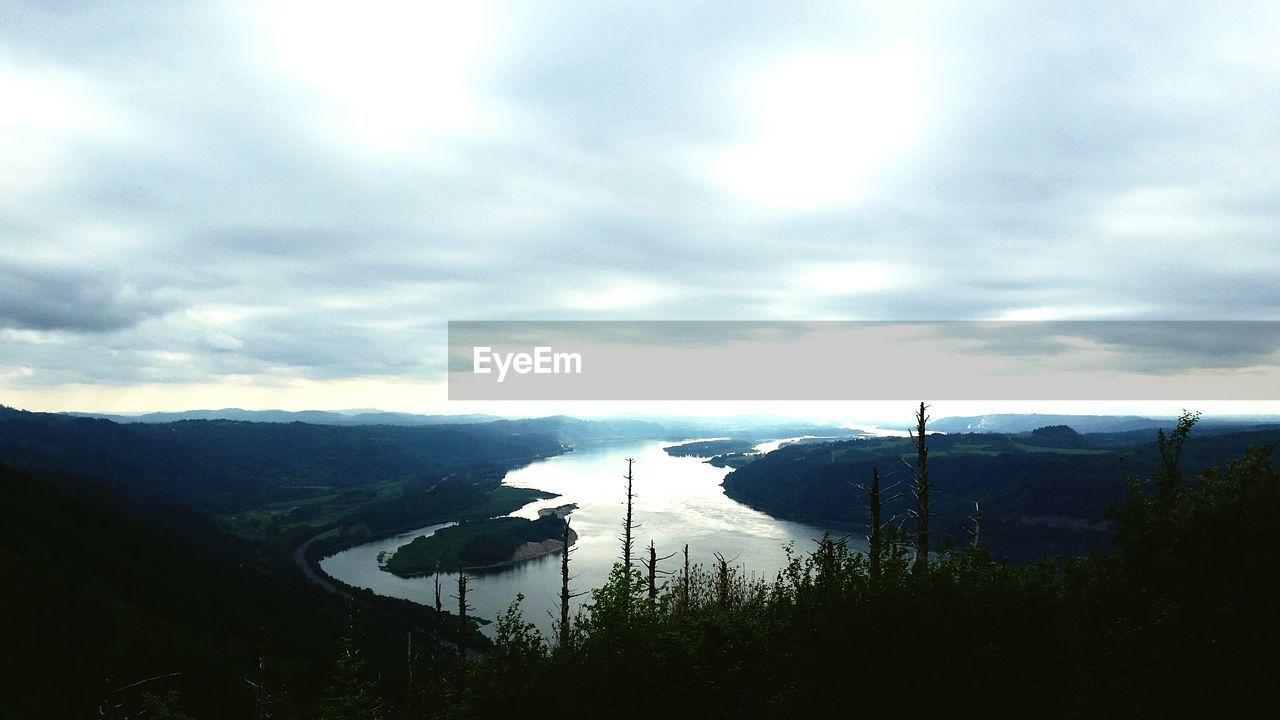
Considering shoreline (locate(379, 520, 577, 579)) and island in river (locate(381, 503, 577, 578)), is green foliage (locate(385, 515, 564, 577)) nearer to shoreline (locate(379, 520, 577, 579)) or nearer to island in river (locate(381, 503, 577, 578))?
island in river (locate(381, 503, 577, 578))

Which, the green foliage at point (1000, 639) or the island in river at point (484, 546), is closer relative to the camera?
the green foliage at point (1000, 639)

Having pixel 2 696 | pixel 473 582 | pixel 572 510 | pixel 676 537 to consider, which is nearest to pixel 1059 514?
pixel 676 537

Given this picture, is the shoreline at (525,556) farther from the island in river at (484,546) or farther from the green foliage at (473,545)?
the green foliage at (473,545)

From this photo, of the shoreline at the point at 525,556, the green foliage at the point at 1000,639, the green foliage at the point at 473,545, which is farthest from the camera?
the green foliage at the point at 473,545

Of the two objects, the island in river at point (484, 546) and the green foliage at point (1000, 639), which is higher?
the green foliage at point (1000, 639)

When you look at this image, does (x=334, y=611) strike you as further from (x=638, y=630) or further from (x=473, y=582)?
(x=638, y=630)

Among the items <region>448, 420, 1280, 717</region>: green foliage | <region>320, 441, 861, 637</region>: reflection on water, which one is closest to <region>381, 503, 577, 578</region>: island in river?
<region>320, 441, 861, 637</region>: reflection on water

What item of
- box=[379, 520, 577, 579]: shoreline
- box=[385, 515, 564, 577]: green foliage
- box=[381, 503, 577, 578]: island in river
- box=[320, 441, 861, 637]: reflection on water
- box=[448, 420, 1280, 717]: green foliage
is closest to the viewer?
box=[448, 420, 1280, 717]: green foliage

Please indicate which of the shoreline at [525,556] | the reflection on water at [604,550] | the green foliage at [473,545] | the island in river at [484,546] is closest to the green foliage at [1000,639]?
the reflection on water at [604,550]

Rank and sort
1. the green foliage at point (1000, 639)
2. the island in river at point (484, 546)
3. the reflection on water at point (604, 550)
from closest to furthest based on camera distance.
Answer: the green foliage at point (1000, 639) → the reflection on water at point (604, 550) → the island in river at point (484, 546)
